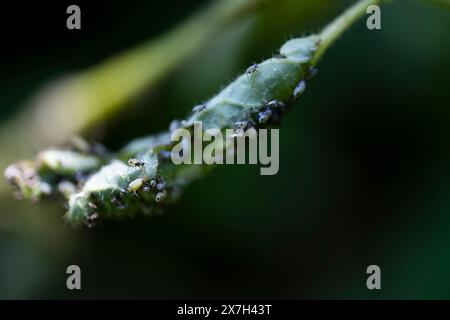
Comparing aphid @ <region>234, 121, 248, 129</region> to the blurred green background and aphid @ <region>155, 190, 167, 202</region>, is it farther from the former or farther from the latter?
the blurred green background

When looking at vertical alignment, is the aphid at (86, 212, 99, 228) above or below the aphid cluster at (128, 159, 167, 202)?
below

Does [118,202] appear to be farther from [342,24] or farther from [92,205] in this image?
[342,24]

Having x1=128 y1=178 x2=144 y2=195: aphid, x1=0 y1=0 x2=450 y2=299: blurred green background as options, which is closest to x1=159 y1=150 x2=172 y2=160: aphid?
x1=128 y1=178 x2=144 y2=195: aphid

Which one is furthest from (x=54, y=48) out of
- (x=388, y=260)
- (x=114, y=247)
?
(x=388, y=260)

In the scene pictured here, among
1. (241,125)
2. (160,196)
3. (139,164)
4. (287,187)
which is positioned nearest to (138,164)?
(139,164)

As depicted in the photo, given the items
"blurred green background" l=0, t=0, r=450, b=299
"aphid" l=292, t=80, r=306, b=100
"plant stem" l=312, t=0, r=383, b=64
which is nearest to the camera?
"aphid" l=292, t=80, r=306, b=100
